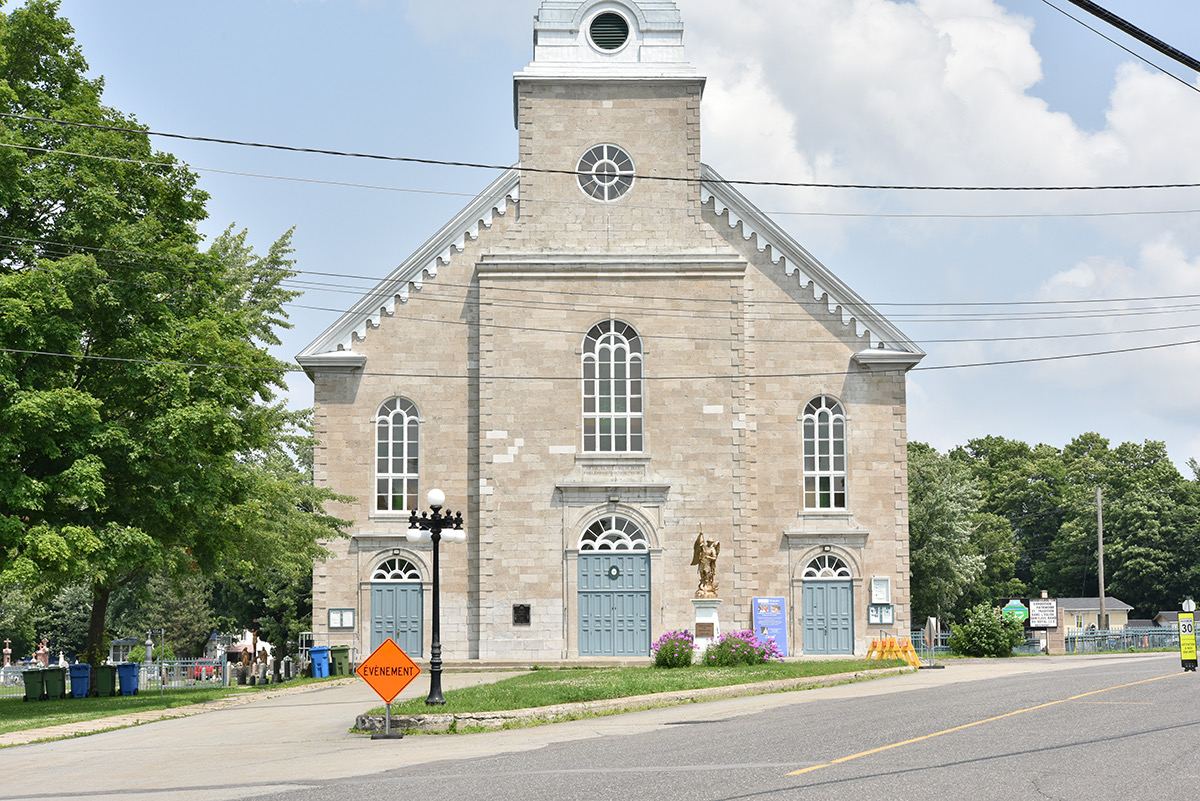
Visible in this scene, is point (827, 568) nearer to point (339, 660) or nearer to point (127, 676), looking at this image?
point (339, 660)

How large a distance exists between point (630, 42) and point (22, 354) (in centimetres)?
2037

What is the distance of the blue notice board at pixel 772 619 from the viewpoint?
34750 millimetres

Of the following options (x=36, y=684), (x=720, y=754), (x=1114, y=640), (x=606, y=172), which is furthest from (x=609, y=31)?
(x=1114, y=640)

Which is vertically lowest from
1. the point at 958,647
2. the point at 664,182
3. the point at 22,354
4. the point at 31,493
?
the point at 958,647

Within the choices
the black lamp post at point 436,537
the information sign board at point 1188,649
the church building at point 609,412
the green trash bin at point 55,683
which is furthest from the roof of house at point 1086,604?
the black lamp post at point 436,537

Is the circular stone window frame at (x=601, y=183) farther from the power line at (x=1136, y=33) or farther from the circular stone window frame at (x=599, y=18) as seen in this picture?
the power line at (x=1136, y=33)

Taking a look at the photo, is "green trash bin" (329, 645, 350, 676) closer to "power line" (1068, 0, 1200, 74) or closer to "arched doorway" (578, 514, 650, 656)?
"arched doorway" (578, 514, 650, 656)

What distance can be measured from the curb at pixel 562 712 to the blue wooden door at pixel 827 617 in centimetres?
979

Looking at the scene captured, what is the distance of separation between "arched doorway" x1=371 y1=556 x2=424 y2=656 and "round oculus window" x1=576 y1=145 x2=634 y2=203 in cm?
1206

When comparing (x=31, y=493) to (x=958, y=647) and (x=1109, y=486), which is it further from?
(x=1109, y=486)

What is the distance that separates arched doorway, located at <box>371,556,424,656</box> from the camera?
115 feet

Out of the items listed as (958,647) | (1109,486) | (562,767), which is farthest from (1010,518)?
(562,767)

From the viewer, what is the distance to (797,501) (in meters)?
35.8

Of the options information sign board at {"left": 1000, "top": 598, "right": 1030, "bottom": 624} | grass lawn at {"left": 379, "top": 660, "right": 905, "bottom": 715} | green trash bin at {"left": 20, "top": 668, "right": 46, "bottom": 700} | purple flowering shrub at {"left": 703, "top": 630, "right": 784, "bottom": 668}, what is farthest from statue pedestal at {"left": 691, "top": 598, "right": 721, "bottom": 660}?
green trash bin at {"left": 20, "top": 668, "right": 46, "bottom": 700}
